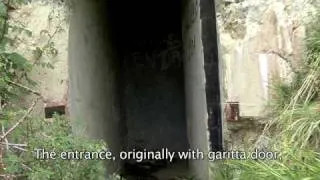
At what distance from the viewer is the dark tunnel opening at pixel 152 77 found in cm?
704

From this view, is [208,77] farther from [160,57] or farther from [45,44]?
[160,57]

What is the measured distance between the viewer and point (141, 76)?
7.20 m

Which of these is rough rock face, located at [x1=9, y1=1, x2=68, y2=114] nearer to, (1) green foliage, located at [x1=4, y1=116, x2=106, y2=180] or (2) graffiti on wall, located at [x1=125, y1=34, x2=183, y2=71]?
(1) green foliage, located at [x1=4, y1=116, x2=106, y2=180]

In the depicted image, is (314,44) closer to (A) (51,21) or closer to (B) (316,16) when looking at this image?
(B) (316,16)

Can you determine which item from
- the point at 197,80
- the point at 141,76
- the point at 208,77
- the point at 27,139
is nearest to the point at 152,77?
the point at 141,76

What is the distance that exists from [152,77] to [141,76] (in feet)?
0.51

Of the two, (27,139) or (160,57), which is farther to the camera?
(160,57)

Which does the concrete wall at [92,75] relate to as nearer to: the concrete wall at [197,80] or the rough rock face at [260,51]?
the concrete wall at [197,80]

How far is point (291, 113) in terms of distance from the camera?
10.5 ft

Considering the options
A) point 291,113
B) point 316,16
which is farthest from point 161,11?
point 291,113

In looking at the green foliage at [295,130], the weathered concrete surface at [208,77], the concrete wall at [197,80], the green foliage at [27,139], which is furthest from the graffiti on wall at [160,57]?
the green foliage at [27,139]

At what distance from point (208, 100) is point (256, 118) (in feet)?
1.36

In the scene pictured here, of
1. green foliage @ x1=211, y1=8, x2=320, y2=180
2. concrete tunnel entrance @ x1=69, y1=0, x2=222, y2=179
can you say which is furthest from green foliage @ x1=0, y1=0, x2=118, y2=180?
green foliage @ x1=211, y1=8, x2=320, y2=180

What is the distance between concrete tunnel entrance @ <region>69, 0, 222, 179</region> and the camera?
4238mm
